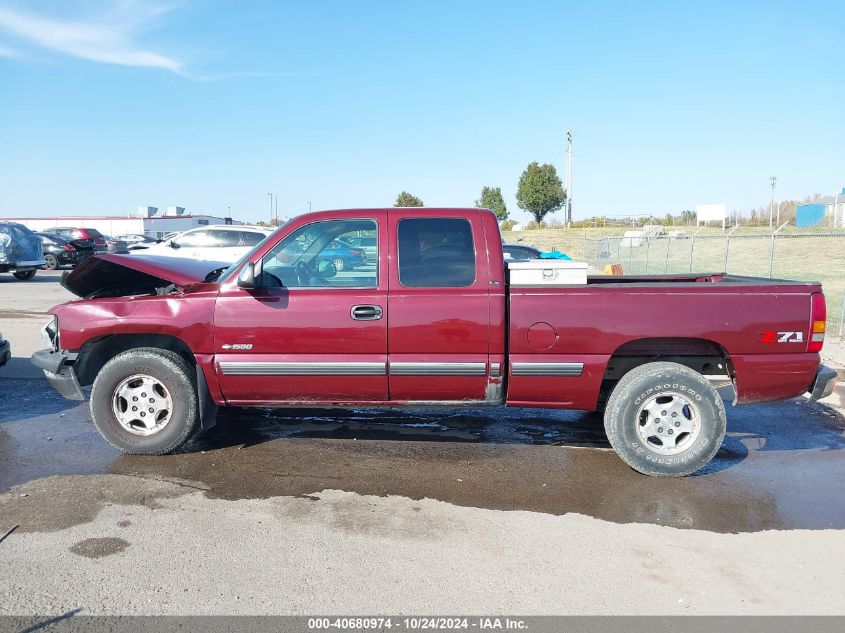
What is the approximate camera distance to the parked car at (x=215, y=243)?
16.4 metres

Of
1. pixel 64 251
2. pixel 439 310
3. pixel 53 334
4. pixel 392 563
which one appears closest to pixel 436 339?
pixel 439 310

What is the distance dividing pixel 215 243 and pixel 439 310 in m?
13.2

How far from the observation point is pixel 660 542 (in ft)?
12.5

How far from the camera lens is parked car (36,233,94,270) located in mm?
24562

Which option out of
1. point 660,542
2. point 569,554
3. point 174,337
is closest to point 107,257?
point 174,337

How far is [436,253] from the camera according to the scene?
16.1 feet

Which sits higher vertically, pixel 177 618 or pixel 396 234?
pixel 396 234

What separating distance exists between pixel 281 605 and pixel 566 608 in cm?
134

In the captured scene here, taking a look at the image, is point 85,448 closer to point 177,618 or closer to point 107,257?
point 107,257

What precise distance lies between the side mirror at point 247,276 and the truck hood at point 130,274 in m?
0.73

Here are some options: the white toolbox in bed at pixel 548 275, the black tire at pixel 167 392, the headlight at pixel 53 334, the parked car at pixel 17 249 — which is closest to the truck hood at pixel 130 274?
the headlight at pixel 53 334

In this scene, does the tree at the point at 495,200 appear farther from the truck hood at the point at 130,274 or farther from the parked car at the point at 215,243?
the truck hood at the point at 130,274

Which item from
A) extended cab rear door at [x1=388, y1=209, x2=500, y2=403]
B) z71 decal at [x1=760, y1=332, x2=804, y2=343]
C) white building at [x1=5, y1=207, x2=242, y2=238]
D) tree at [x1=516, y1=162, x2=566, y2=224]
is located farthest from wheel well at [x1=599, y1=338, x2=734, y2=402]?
white building at [x1=5, y1=207, x2=242, y2=238]

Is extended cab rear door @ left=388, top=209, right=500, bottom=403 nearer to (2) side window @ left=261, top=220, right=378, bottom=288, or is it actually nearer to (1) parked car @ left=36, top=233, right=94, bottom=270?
(2) side window @ left=261, top=220, right=378, bottom=288
